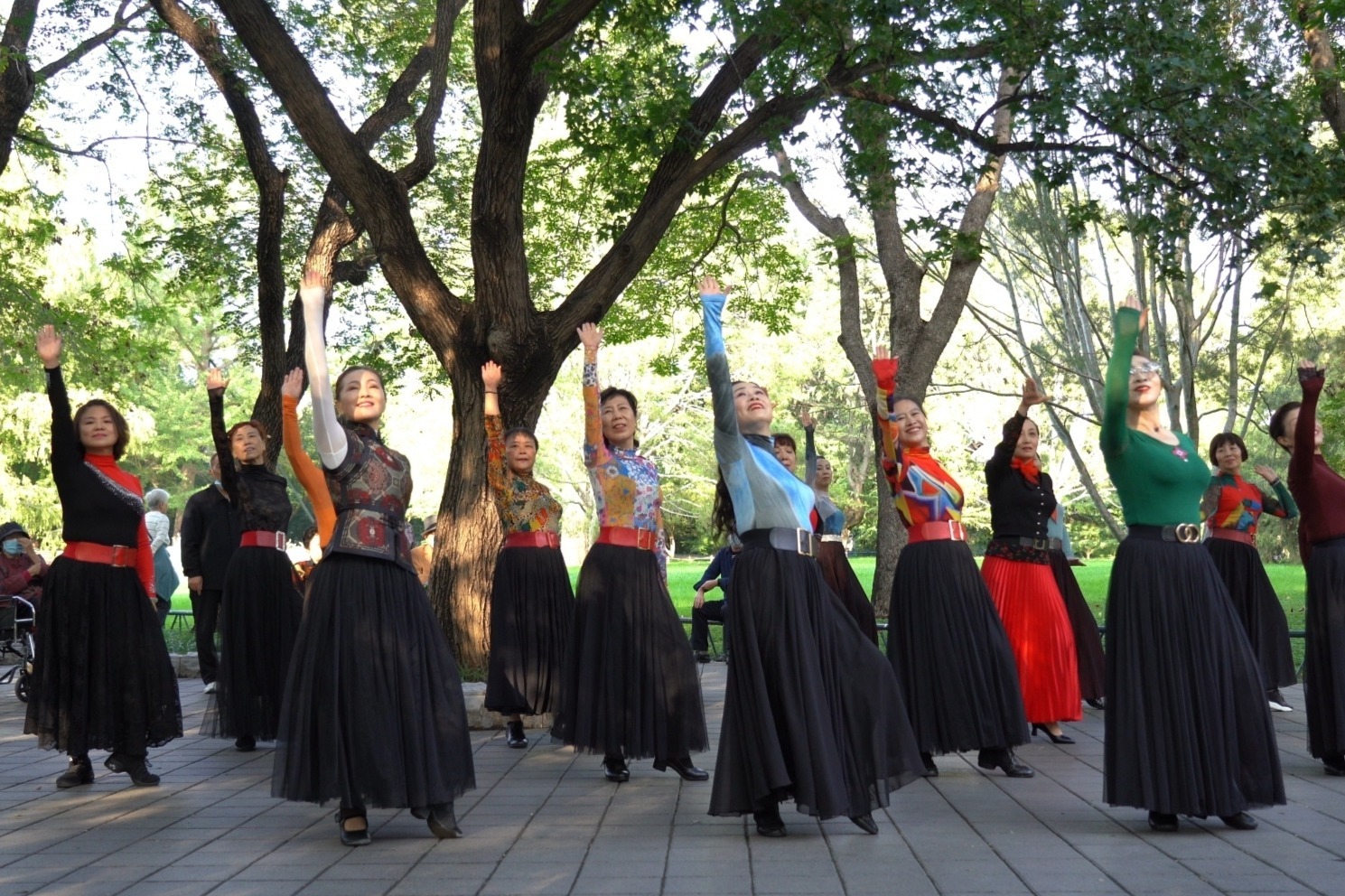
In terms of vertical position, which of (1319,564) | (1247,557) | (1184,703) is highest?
(1247,557)

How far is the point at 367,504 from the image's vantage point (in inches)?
262

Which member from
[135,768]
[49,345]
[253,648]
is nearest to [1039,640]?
[253,648]

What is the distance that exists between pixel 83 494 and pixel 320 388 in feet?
9.28

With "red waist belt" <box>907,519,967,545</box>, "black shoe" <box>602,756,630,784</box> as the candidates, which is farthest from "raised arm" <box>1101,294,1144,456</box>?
"black shoe" <box>602,756,630,784</box>

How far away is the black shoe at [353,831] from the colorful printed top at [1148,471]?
3638 mm

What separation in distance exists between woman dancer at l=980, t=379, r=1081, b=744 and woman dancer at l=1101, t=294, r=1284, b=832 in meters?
2.76

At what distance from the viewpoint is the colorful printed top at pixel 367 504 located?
6617 mm

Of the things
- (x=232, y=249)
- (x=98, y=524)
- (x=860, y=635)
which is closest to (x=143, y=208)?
(x=232, y=249)

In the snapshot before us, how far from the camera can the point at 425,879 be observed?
580 centimetres

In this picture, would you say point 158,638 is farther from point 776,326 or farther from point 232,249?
point 776,326

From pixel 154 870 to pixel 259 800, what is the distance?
1900mm

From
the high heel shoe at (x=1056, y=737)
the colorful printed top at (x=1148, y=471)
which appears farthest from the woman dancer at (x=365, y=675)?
the high heel shoe at (x=1056, y=737)

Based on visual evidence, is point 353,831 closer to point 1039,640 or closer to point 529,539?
point 529,539

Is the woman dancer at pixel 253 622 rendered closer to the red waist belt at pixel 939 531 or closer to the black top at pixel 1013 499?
the red waist belt at pixel 939 531
